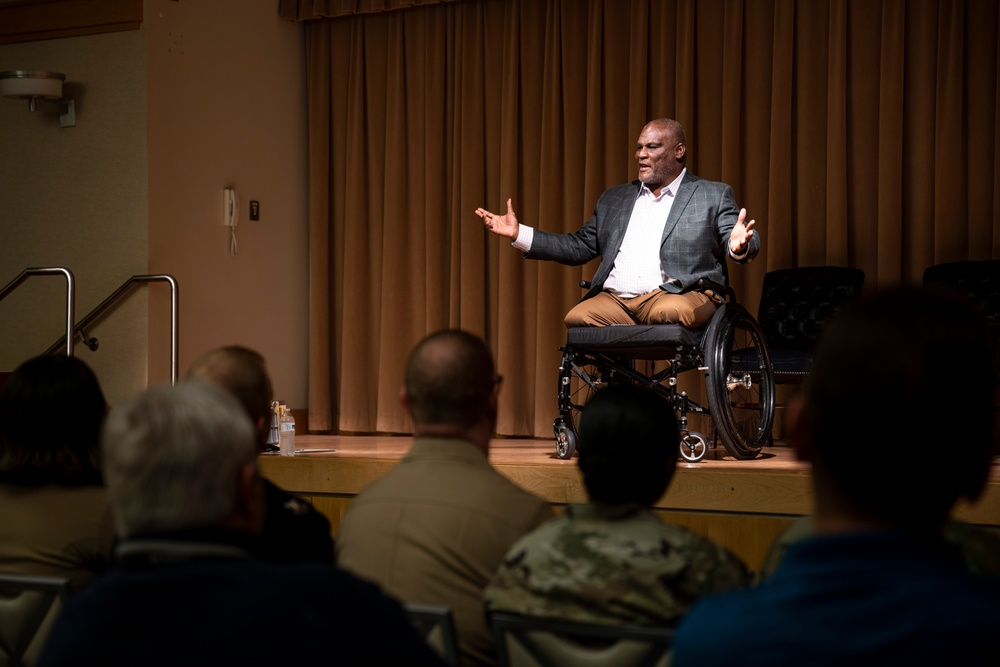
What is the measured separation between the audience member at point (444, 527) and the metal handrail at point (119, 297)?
11.6ft

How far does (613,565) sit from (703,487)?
2.11 metres

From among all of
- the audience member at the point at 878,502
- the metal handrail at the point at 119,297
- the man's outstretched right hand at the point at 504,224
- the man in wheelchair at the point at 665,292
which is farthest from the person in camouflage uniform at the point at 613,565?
the metal handrail at the point at 119,297

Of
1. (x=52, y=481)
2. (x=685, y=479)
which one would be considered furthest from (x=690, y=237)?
(x=52, y=481)

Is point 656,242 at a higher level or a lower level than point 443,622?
higher

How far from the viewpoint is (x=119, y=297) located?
550cm

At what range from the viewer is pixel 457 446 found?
1878 mm

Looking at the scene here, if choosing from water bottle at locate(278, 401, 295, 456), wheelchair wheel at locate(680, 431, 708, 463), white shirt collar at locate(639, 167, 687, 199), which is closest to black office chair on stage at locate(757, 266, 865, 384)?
white shirt collar at locate(639, 167, 687, 199)

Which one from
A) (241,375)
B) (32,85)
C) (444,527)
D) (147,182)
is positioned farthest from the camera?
(147,182)

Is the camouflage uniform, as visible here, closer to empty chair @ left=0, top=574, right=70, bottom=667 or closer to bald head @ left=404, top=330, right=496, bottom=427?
bald head @ left=404, top=330, right=496, bottom=427

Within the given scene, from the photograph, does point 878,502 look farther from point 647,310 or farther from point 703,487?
point 647,310

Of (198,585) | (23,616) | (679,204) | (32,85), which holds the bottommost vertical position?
(23,616)

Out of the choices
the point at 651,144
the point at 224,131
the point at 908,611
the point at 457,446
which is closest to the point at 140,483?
the point at 908,611

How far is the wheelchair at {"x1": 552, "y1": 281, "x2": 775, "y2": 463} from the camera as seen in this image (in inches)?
149

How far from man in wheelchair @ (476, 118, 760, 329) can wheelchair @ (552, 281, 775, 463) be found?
8cm
